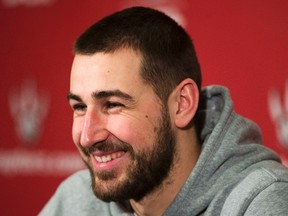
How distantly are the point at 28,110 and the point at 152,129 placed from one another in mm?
862

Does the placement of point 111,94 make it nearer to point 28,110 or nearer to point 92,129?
point 92,129

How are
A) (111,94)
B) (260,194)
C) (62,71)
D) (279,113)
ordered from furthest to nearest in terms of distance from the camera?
(62,71), (279,113), (111,94), (260,194)

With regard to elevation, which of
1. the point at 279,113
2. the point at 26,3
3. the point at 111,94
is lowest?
the point at 279,113

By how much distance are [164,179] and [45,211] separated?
41cm

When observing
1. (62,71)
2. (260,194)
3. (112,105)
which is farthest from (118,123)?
(62,71)

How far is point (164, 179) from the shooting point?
1165 millimetres

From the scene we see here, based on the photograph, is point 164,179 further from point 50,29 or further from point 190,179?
point 50,29

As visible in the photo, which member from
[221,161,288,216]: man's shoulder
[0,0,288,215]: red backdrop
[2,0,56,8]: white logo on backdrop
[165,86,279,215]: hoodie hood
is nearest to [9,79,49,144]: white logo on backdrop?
[0,0,288,215]: red backdrop

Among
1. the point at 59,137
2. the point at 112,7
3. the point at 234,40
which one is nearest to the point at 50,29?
the point at 112,7

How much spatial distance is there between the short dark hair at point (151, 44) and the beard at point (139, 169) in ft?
0.28

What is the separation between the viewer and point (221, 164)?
1.10m

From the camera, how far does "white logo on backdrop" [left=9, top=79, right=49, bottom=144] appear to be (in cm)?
182

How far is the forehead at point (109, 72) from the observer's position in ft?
3.53

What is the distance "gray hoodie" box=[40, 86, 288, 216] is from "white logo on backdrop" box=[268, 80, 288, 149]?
25 cm
